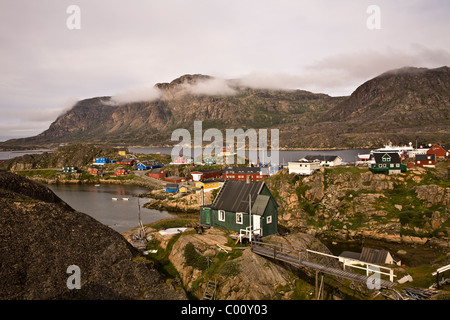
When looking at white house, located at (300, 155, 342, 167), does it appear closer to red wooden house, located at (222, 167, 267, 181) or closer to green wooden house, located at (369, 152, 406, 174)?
red wooden house, located at (222, 167, 267, 181)

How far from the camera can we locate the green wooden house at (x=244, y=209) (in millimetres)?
29775

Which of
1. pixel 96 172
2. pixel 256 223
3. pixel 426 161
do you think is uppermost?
pixel 426 161

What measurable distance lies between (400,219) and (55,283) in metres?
54.3

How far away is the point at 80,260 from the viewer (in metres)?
17.0

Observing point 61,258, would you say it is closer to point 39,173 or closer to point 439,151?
point 439,151

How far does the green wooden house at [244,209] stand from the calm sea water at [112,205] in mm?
30695

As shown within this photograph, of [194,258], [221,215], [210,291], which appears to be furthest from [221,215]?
[210,291]

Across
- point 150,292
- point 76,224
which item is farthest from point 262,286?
point 76,224

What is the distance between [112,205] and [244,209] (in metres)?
60.5

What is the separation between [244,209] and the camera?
101 feet

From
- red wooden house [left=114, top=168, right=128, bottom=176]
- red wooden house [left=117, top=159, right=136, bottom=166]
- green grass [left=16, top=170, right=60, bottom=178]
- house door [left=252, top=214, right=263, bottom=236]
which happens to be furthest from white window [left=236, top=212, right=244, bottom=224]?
green grass [left=16, top=170, right=60, bottom=178]

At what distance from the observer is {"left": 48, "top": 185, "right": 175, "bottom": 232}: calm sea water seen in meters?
64.2

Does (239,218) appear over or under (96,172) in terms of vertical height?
over
